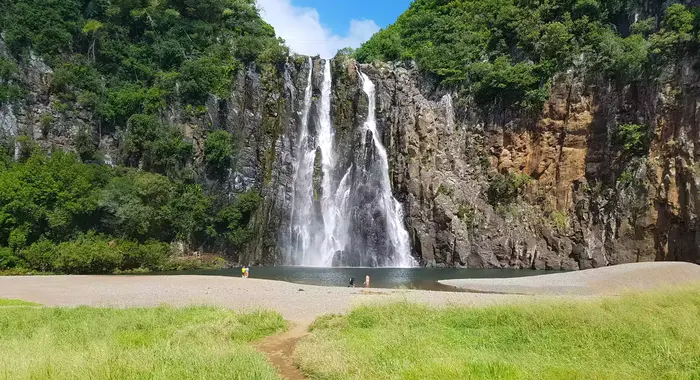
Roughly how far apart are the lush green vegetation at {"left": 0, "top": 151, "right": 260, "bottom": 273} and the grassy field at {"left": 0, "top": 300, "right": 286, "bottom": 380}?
21308 mm

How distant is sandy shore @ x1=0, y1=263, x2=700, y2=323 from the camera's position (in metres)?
17.9

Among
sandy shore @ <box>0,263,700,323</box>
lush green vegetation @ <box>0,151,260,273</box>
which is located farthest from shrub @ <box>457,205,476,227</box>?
lush green vegetation @ <box>0,151,260,273</box>

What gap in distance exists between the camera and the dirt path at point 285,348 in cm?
930

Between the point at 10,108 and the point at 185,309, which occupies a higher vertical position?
the point at 10,108

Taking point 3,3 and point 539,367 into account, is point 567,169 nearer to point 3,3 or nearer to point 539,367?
point 539,367

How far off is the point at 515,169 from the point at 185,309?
37449mm

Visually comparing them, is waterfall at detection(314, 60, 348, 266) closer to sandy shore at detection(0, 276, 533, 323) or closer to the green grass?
sandy shore at detection(0, 276, 533, 323)

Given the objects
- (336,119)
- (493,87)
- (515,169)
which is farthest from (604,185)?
(336,119)

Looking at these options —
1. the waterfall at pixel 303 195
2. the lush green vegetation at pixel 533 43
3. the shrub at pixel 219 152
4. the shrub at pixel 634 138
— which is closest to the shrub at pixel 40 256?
the shrub at pixel 219 152

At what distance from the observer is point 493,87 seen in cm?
4688

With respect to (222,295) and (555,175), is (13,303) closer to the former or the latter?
(222,295)

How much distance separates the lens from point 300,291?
22.0m

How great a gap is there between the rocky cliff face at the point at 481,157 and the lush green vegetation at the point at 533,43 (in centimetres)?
180

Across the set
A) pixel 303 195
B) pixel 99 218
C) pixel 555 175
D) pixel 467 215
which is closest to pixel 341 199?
pixel 303 195
